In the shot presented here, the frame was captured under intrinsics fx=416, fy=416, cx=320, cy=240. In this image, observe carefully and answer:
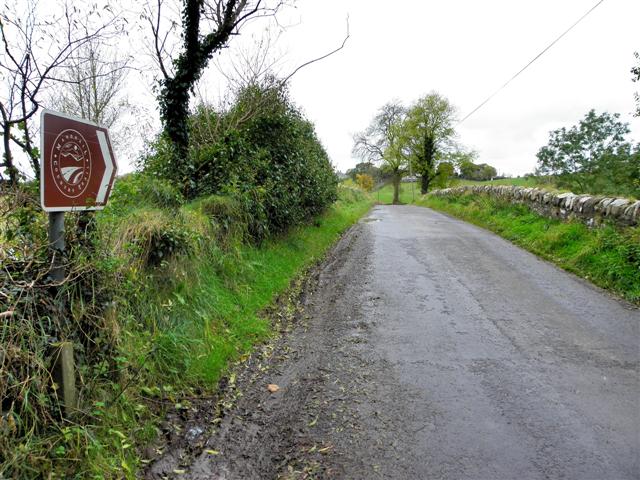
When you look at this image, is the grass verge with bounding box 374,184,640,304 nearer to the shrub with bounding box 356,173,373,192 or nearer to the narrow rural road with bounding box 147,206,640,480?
the narrow rural road with bounding box 147,206,640,480

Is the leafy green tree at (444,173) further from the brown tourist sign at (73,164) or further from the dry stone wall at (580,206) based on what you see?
the brown tourist sign at (73,164)

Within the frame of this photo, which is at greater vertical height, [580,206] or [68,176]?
[68,176]

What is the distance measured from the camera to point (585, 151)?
3359 centimetres

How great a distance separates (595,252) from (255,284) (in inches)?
262

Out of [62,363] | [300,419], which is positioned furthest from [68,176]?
[300,419]

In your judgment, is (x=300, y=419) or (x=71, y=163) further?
(x=300, y=419)

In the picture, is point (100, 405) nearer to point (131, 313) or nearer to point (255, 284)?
point (131, 313)

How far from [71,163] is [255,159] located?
5866 millimetres

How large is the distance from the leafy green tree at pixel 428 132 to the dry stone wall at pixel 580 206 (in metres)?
30.9

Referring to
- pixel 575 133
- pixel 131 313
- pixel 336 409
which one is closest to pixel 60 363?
pixel 131 313

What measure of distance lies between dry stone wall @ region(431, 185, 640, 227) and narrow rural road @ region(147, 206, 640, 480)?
2204mm

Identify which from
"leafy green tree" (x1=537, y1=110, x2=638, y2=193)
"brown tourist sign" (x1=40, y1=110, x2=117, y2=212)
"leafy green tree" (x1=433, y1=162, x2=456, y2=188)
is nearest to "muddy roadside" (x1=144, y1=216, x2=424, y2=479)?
"brown tourist sign" (x1=40, y1=110, x2=117, y2=212)

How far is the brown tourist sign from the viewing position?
2.45m

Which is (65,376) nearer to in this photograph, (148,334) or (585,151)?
(148,334)
